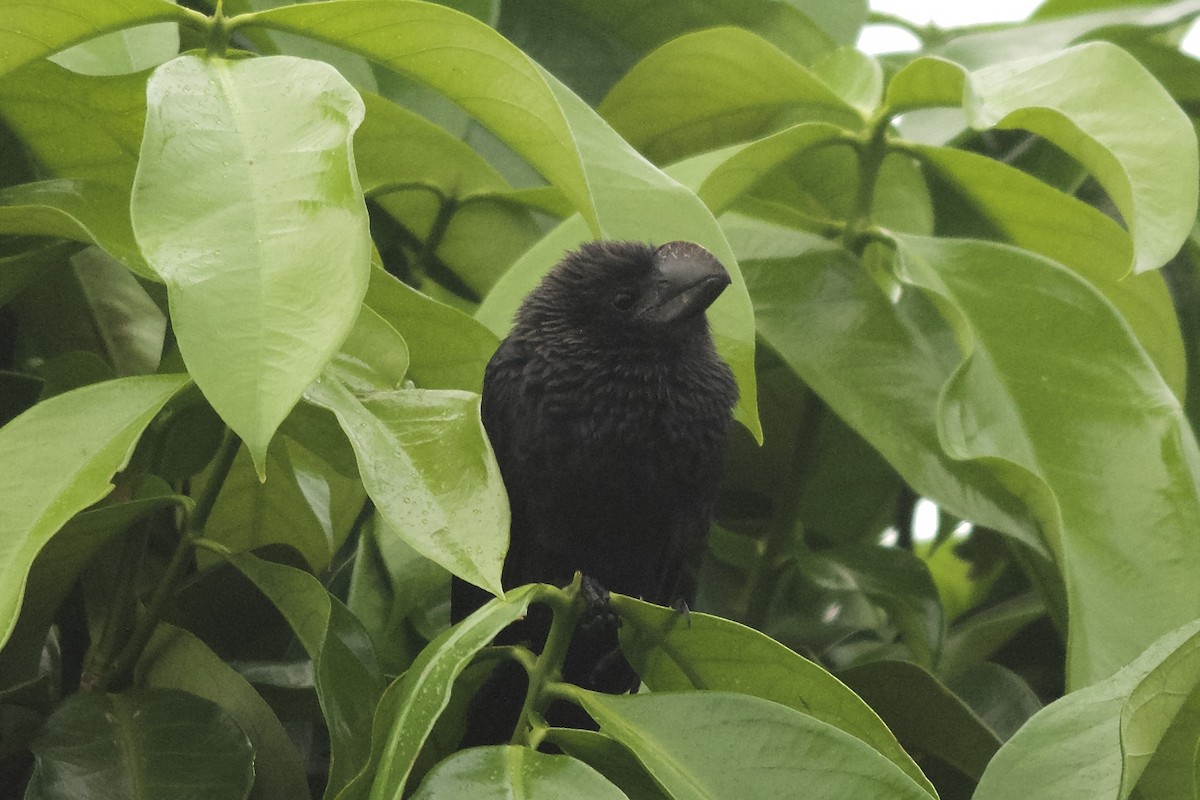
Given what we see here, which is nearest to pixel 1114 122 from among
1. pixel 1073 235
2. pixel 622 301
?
pixel 1073 235

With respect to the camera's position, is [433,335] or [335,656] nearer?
[335,656]

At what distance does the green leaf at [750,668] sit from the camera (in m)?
0.99

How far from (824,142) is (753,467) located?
0.42 meters

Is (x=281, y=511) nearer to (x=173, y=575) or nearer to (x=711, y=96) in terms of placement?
(x=173, y=575)

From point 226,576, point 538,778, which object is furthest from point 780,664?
point 226,576

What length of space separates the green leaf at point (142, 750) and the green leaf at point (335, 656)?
0.30ft

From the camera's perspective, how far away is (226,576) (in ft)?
4.07

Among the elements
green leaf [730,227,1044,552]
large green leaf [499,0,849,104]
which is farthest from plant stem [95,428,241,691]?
large green leaf [499,0,849,104]

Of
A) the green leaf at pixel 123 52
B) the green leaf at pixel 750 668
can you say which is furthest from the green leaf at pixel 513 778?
the green leaf at pixel 123 52

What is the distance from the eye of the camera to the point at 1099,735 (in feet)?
3.02

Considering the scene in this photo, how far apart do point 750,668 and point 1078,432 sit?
424 millimetres

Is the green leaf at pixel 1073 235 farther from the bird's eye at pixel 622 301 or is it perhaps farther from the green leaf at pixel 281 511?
the green leaf at pixel 281 511

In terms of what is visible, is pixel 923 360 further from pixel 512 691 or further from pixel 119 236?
pixel 119 236

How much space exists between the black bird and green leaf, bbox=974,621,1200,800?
20.0 inches
